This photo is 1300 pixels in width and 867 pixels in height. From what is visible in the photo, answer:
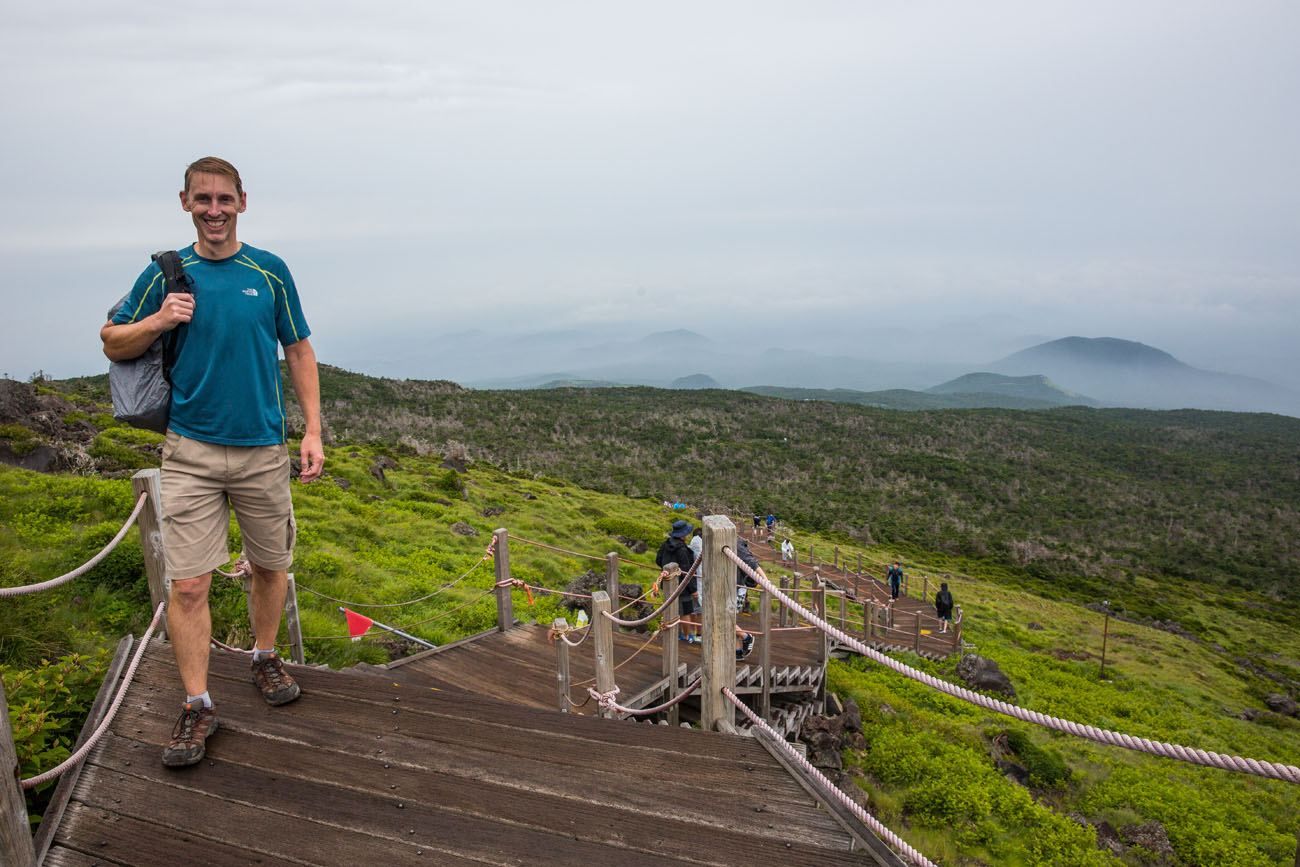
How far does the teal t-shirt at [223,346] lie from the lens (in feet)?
10.2

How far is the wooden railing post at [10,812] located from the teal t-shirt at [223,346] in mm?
1291

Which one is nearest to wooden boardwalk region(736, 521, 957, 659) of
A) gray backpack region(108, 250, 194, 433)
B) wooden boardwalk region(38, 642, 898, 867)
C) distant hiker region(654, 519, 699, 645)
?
distant hiker region(654, 519, 699, 645)

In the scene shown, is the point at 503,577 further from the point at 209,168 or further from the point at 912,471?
the point at 912,471

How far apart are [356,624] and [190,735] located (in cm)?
478

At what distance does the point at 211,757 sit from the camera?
3201mm

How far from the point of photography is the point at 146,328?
115 inches

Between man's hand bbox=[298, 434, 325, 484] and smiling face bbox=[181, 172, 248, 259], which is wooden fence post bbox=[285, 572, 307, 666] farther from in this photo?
smiling face bbox=[181, 172, 248, 259]

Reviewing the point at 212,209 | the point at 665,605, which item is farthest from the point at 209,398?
the point at 665,605

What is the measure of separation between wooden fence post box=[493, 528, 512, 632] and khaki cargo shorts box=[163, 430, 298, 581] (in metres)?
4.40

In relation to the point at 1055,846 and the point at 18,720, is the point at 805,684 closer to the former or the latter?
the point at 1055,846

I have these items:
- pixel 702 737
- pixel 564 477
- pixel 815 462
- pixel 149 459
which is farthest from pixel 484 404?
pixel 702 737

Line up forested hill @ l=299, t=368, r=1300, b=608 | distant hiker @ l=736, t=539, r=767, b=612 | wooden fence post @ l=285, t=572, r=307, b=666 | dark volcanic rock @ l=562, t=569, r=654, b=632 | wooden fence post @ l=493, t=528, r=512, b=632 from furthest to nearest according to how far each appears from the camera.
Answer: forested hill @ l=299, t=368, r=1300, b=608, dark volcanic rock @ l=562, t=569, r=654, b=632, wooden fence post @ l=493, t=528, r=512, b=632, wooden fence post @ l=285, t=572, r=307, b=666, distant hiker @ l=736, t=539, r=767, b=612

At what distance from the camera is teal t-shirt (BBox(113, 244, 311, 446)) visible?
310cm

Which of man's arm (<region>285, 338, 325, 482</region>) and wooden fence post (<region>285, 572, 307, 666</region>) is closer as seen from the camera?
man's arm (<region>285, 338, 325, 482</region>)
